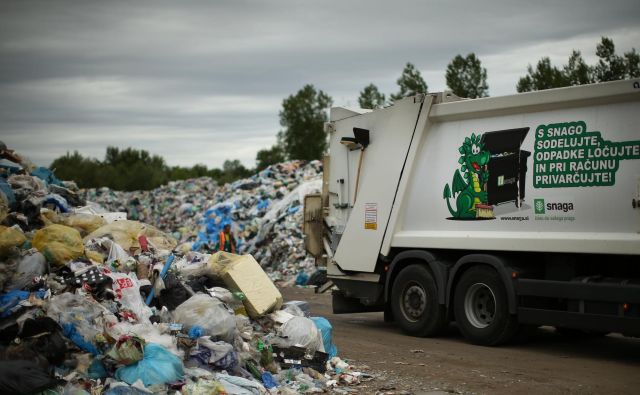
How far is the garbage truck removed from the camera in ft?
25.2

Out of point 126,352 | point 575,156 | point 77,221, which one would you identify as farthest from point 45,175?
point 575,156

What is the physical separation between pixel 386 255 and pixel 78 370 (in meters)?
4.91

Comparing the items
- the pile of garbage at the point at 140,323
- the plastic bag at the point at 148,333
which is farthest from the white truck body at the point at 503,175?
the plastic bag at the point at 148,333

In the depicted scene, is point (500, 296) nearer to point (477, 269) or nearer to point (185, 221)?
point (477, 269)

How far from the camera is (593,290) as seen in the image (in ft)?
25.3

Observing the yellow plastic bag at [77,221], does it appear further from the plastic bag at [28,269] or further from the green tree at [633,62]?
the green tree at [633,62]

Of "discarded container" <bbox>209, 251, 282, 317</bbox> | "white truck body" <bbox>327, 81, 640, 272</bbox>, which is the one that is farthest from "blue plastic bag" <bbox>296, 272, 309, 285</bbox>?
"discarded container" <bbox>209, 251, 282, 317</bbox>

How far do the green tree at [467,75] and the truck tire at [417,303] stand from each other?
27.2 metres

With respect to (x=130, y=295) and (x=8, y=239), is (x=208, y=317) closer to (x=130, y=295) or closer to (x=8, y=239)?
(x=130, y=295)

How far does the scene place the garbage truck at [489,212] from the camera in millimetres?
7668

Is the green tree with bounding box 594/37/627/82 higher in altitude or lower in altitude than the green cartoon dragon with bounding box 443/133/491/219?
higher

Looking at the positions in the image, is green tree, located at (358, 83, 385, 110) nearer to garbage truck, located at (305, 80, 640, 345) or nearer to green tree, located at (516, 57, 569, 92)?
green tree, located at (516, 57, 569, 92)

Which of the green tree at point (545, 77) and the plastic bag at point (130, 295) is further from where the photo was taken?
the green tree at point (545, 77)

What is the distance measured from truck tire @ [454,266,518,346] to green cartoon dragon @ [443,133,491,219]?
73cm
